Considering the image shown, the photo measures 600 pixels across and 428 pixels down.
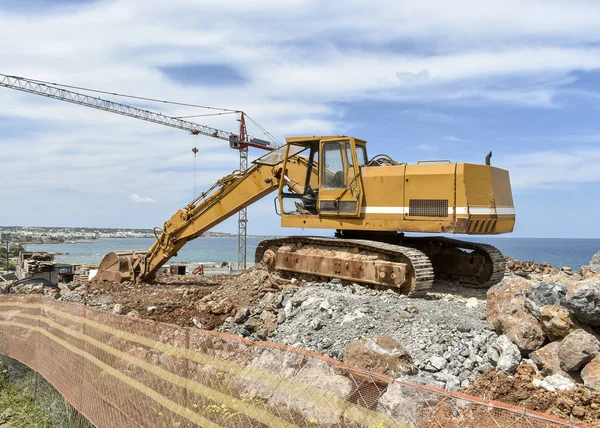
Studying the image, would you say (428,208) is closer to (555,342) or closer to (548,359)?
(555,342)

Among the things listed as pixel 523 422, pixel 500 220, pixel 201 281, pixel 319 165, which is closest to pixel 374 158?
pixel 319 165

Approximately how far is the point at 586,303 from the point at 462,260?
601 centimetres

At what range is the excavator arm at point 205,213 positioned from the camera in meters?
12.6

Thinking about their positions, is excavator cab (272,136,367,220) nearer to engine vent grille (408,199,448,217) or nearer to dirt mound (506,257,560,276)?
engine vent grille (408,199,448,217)

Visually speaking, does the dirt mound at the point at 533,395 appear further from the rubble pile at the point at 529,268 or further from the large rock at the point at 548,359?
the rubble pile at the point at 529,268

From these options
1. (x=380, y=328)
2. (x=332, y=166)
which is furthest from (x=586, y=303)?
(x=332, y=166)

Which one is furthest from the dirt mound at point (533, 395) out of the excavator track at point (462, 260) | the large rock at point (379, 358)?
the excavator track at point (462, 260)

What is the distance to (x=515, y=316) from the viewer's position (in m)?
6.66

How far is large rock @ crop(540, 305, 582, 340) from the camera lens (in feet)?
19.1

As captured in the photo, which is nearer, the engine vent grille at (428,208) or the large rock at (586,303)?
the large rock at (586,303)

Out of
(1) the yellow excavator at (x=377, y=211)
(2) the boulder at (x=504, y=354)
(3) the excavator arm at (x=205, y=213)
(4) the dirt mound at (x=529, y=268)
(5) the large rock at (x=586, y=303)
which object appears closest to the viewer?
(5) the large rock at (x=586, y=303)

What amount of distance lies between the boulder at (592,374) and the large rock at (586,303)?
1.85 ft

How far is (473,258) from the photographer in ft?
37.6

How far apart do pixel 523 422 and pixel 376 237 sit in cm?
915
